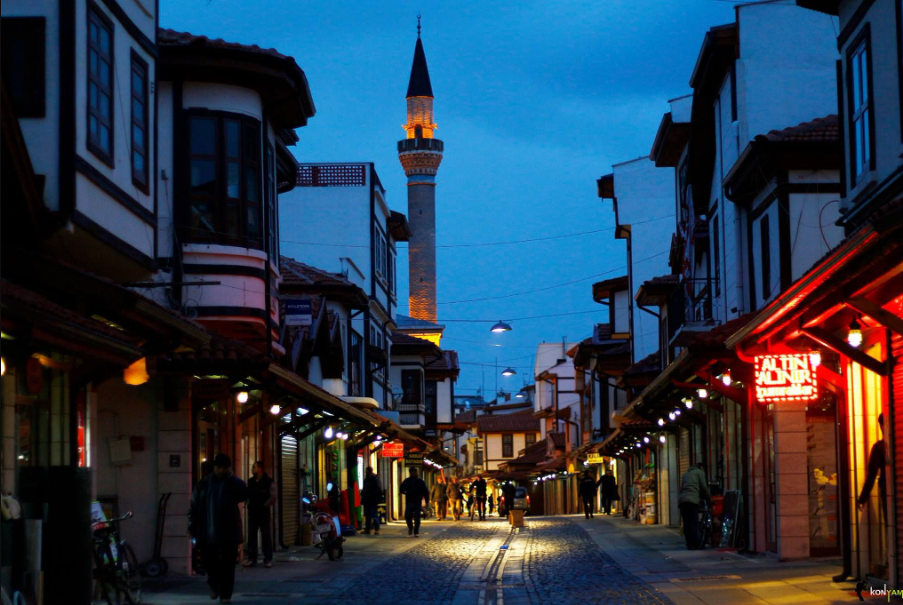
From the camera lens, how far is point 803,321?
14.0 meters

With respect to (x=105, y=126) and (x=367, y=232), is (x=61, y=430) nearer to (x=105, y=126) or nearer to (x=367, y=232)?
(x=105, y=126)

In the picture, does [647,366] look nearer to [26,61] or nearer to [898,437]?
[898,437]

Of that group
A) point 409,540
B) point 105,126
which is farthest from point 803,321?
point 409,540

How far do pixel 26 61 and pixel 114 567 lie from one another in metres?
6.11

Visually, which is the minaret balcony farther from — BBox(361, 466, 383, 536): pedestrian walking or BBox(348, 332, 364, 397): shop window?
BBox(361, 466, 383, 536): pedestrian walking

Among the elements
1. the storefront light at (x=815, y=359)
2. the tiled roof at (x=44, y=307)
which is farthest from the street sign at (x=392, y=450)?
the tiled roof at (x=44, y=307)

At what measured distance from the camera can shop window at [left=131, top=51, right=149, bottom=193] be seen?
1823 centimetres

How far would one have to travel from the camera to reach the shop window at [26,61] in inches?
606

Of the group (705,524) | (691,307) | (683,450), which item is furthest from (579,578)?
(683,450)

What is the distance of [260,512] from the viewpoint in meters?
21.5

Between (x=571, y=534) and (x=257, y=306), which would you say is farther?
(x=571, y=534)

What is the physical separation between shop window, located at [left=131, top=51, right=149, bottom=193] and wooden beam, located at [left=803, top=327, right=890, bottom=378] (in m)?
9.43

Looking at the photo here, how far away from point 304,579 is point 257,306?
6290 mm

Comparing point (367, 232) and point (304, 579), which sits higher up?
point (367, 232)
